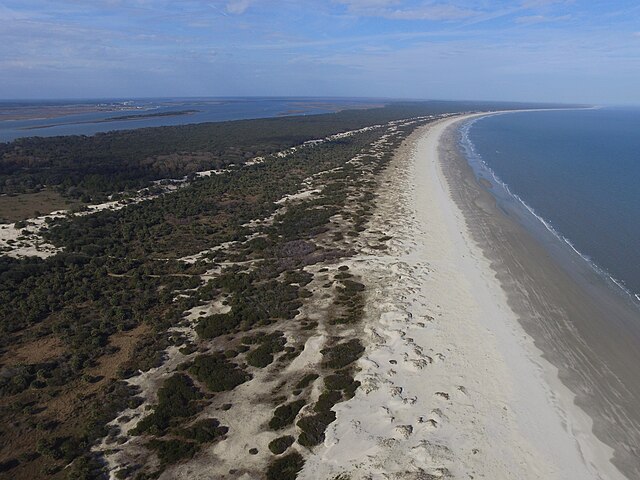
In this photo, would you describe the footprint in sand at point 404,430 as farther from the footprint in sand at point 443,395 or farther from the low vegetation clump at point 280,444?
the low vegetation clump at point 280,444

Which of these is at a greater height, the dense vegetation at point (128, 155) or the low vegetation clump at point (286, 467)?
the dense vegetation at point (128, 155)

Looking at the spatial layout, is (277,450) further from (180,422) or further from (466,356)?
(466,356)

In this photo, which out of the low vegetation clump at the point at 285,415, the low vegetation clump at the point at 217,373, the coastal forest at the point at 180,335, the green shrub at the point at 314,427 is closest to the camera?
the coastal forest at the point at 180,335

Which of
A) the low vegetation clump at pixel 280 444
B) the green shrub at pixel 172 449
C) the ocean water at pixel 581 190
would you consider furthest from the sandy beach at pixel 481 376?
the ocean water at pixel 581 190

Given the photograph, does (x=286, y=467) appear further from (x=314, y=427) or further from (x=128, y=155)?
(x=128, y=155)

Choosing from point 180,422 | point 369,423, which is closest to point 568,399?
point 369,423

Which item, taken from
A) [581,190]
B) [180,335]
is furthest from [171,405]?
[581,190]

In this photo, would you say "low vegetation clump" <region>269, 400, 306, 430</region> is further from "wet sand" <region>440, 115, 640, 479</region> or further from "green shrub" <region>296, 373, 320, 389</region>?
"wet sand" <region>440, 115, 640, 479</region>
